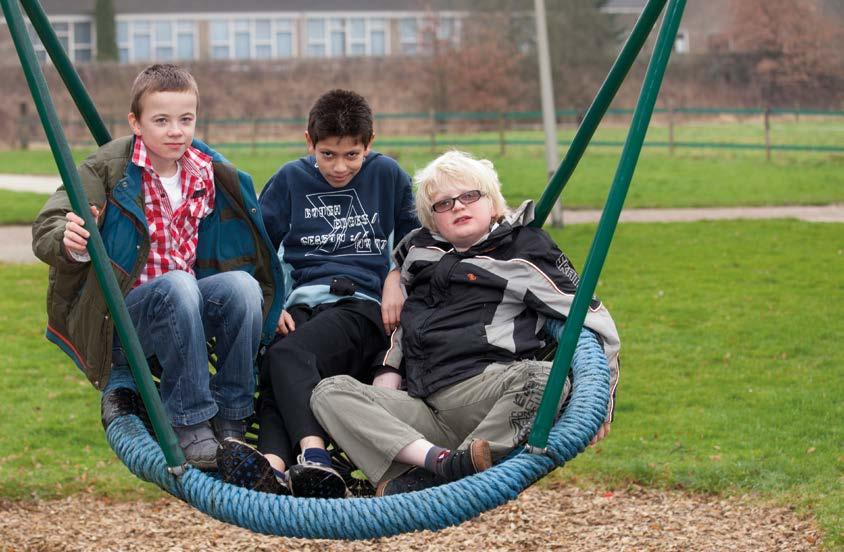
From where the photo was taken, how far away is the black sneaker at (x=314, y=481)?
2637 millimetres

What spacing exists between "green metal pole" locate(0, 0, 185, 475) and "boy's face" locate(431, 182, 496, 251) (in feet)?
3.06

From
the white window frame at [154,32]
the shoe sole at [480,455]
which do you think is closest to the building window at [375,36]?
the white window frame at [154,32]

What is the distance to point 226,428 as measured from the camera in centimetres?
290

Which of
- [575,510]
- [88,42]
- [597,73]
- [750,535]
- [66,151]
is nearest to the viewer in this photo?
[66,151]

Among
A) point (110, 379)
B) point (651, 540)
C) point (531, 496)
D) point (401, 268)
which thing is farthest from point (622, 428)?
point (110, 379)

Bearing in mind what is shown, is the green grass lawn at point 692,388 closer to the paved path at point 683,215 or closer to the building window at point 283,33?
the paved path at point 683,215

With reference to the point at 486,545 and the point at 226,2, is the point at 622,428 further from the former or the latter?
the point at 226,2

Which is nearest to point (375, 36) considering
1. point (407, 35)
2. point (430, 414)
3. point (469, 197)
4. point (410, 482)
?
point (407, 35)

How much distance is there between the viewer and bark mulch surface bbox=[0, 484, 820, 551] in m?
4.10

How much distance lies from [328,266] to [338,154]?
1.11 ft

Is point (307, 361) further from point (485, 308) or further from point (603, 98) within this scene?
point (603, 98)

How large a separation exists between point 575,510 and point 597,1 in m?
30.7

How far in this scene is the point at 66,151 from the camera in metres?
2.36

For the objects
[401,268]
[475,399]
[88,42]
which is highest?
[88,42]
